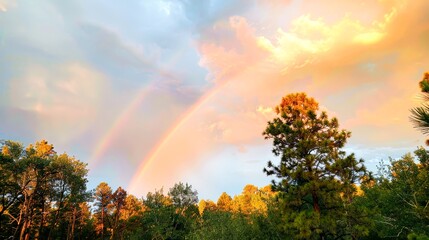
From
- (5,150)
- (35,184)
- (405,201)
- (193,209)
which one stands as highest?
(5,150)

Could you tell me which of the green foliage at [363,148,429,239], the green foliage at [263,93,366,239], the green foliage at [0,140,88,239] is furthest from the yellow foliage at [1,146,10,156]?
the green foliage at [363,148,429,239]

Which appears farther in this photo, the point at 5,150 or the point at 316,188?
the point at 5,150

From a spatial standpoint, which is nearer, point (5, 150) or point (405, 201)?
point (405, 201)

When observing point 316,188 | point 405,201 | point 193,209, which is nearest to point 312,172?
point 316,188

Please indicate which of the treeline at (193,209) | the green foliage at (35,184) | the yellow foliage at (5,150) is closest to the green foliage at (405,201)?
the treeline at (193,209)

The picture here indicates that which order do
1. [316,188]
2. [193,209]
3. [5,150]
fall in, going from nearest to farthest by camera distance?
1. [316,188]
2. [5,150]
3. [193,209]

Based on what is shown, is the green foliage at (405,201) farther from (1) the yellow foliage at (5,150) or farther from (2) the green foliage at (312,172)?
(1) the yellow foliage at (5,150)

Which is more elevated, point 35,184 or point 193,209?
point 35,184

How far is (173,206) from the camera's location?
5269 cm

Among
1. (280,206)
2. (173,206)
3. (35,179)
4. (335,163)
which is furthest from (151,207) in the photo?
(335,163)

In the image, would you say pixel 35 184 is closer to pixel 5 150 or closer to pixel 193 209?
pixel 5 150

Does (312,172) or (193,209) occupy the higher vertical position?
Result: (193,209)

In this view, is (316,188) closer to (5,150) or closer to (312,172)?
(312,172)

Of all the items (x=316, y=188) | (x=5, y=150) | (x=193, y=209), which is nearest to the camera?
(x=316, y=188)
